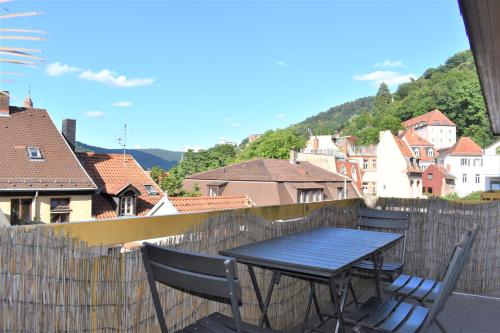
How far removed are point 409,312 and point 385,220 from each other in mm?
1954

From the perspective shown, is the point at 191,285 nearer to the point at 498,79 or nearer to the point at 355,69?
the point at 498,79

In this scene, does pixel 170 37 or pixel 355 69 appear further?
pixel 355 69

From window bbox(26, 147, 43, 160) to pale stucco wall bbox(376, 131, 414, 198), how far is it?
1589 inches

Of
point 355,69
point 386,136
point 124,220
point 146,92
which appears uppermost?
point 355,69

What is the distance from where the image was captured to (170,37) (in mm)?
53812

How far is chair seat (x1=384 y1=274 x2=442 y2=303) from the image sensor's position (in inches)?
110

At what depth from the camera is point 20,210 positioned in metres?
21.6

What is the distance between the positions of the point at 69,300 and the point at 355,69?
12577 centimetres

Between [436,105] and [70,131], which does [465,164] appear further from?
[70,131]

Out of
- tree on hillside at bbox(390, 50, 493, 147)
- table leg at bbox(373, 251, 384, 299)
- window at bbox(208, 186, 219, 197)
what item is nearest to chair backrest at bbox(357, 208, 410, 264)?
table leg at bbox(373, 251, 384, 299)

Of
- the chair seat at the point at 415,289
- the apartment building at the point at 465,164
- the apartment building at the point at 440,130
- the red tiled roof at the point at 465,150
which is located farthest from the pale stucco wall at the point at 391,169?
the chair seat at the point at 415,289

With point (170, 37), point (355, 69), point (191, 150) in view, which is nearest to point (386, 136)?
point (191, 150)

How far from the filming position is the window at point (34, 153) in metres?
23.8

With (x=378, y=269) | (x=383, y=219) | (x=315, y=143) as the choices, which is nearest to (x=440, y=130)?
(x=315, y=143)
